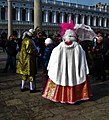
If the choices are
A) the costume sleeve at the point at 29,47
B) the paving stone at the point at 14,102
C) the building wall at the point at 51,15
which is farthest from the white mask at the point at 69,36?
the building wall at the point at 51,15

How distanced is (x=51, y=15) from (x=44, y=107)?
4948 cm

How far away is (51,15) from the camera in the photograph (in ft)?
178

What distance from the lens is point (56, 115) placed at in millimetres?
5297

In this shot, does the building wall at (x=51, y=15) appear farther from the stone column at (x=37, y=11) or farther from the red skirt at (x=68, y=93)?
the red skirt at (x=68, y=93)

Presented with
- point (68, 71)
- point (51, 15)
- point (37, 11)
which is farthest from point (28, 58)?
point (51, 15)

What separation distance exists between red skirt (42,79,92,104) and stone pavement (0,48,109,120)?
0.36ft

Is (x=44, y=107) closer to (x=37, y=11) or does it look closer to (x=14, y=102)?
(x=14, y=102)

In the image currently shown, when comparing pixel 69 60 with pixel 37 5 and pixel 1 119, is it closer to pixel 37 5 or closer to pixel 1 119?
pixel 1 119

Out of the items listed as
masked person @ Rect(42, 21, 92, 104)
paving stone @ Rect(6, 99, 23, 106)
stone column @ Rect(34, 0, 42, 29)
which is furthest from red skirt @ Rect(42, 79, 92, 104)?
stone column @ Rect(34, 0, 42, 29)

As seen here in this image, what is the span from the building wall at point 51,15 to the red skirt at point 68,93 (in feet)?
131

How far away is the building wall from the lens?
4731 centimetres

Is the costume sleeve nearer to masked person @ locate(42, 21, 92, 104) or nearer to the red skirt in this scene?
masked person @ locate(42, 21, 92, 104)

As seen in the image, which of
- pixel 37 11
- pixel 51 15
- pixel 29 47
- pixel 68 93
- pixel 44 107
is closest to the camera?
pixel 44 107

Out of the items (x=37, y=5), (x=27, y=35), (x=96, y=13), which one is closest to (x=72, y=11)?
Answer: (x=96, y=13)
